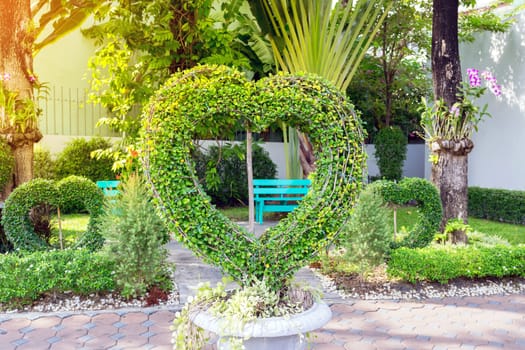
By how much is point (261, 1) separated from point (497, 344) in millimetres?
6756

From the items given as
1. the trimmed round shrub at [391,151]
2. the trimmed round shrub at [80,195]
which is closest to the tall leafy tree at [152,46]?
→ the trimmed round shrub at [80,195]

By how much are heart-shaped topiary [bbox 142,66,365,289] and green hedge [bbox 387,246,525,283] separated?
2191 millimetres

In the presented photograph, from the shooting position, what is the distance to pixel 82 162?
1121cm

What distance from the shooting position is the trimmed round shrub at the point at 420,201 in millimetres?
5875

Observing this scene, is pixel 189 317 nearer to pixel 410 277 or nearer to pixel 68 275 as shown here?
pixel 68 275

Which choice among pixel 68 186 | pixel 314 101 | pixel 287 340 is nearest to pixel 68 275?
pixel 68 186

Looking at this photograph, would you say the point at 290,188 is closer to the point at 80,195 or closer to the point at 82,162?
the point at 80,195

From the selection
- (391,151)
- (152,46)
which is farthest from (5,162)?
(391,151)

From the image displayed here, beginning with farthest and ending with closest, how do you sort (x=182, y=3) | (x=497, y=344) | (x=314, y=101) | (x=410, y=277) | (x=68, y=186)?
1. (x=182, y=3)
2. (x=68, y=186)
3. (x=410, y=277)
4. (x=497, y=344)
5. (x=314, y=101)

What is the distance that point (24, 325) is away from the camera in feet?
14.4

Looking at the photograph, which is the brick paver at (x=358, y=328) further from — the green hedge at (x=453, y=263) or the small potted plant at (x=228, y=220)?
the small potted plant at (x=228, y=220)

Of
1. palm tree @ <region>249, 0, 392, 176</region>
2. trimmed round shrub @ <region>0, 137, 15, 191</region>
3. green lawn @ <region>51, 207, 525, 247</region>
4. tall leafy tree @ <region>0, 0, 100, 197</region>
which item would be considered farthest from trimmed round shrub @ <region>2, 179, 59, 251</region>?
palm tree @ <region>249, 0, 392, 176</region>

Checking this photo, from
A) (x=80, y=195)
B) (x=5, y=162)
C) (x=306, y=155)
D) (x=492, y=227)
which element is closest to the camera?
(x=80, y=195)

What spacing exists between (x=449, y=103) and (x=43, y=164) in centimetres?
877
